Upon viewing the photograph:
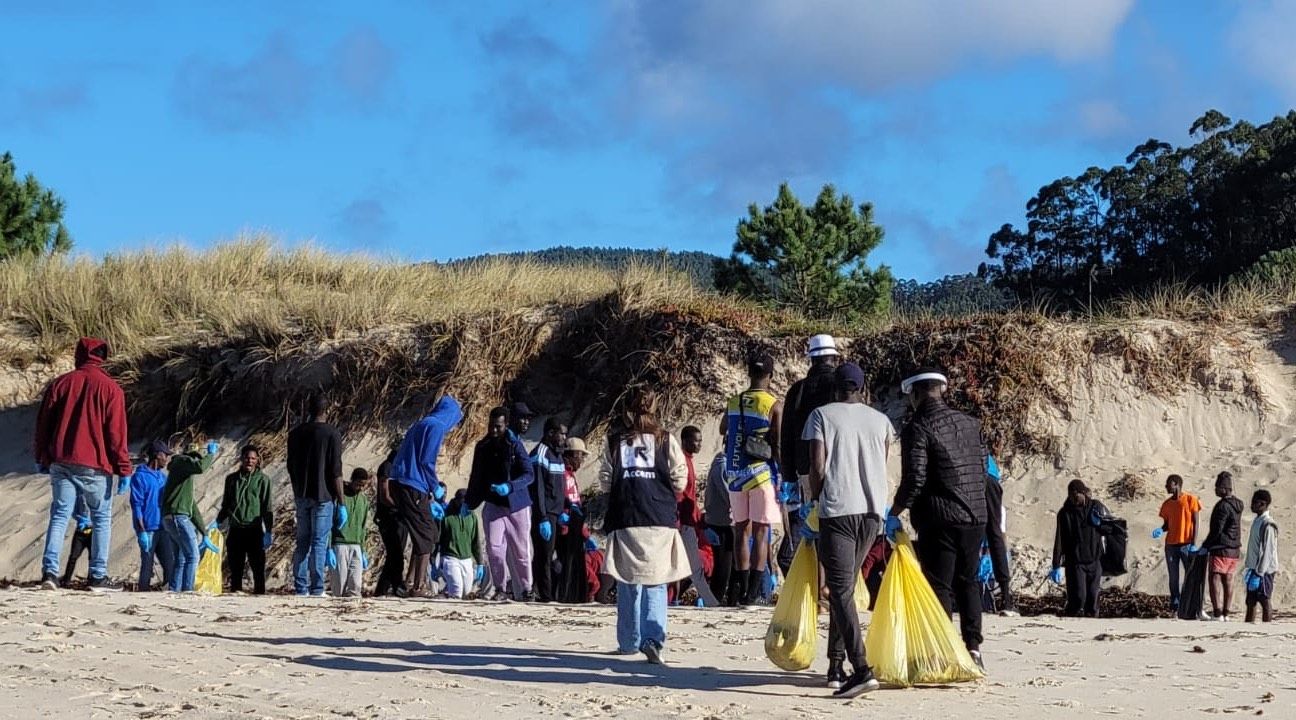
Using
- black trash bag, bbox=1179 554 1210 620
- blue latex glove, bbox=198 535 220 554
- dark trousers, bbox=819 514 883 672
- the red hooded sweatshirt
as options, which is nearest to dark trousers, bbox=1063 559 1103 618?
black trash bag, bbox=1179 554 1210 620

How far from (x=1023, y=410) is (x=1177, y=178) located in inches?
1061

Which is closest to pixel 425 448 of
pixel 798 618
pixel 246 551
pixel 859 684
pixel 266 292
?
pixel 246 551

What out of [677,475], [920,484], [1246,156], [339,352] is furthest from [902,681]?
[1246,156]

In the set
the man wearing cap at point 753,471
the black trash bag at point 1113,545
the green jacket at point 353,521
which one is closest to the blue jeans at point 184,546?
the green jacket at point 353,521

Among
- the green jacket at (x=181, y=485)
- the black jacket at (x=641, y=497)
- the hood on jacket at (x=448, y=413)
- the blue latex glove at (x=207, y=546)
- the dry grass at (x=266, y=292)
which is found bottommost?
the blue latex glove at (x=207, y=546)

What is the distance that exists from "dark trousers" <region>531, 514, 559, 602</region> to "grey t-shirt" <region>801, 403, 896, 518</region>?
625 cm

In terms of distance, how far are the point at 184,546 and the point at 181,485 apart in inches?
24.7

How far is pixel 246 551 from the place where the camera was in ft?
51.1

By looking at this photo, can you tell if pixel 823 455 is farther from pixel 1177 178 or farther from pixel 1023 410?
pixel 1177 178

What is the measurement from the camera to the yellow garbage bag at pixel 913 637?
8.59 m

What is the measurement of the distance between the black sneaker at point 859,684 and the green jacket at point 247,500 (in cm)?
799

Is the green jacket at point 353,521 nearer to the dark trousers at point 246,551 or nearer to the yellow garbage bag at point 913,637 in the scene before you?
the dark trousers at point 246,551

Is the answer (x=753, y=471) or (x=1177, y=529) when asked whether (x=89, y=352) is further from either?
Result: (x=1177, y=529)

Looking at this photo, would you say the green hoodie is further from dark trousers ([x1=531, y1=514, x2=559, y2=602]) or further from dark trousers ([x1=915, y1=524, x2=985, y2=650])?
dark trousers ([x1=915, y1=524, x2=985, y2=650])
